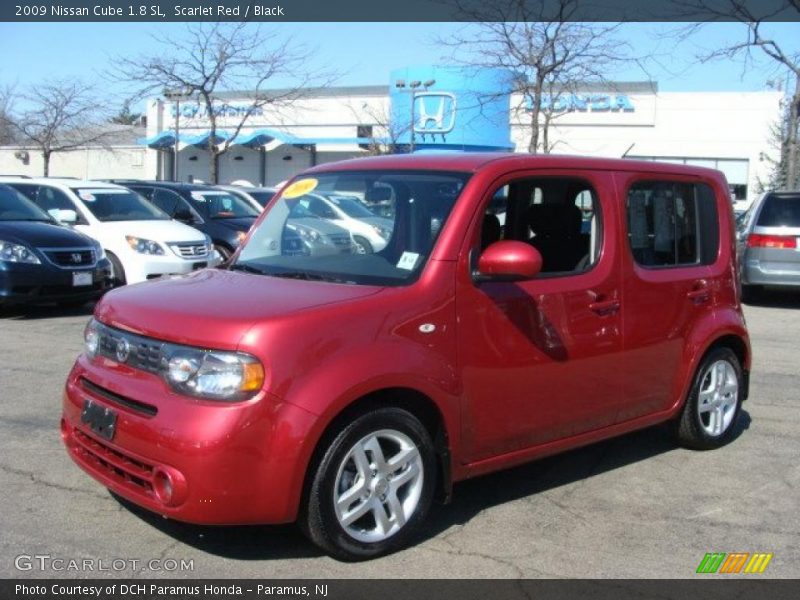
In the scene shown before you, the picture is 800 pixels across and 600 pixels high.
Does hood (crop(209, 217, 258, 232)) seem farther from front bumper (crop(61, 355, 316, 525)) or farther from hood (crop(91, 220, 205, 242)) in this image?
front bumper (crop(61, 355, 316, 525))

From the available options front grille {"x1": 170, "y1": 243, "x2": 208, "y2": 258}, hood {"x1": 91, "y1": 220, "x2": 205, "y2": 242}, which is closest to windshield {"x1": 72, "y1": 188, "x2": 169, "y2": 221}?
hood {"x1": 91, "y1": 220, "x2": 205, "y2": 242}

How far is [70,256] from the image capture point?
35.3ft

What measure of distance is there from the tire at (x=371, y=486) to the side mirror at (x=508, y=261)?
80 centimetres

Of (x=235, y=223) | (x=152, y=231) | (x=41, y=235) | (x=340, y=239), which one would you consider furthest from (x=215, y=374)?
(x=235, y=223)

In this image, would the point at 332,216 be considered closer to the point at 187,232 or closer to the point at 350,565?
the point at 350,565

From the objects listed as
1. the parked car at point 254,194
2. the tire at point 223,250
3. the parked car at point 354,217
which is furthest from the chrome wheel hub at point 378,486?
the parked car at point 254,194

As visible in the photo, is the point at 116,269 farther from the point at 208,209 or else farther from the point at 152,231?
the point at 208,209

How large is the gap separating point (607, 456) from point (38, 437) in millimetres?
3683

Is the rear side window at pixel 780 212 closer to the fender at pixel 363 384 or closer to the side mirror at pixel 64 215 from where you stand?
the side mirror at pixel 64 215

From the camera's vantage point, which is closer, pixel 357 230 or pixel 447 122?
pixel 357 230

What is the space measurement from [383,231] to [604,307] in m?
1.32

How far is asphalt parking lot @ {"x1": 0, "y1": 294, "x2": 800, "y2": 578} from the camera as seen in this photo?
154 inches

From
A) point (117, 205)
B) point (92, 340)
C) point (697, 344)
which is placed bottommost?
point (697, 344)

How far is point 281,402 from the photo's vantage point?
3.57m
